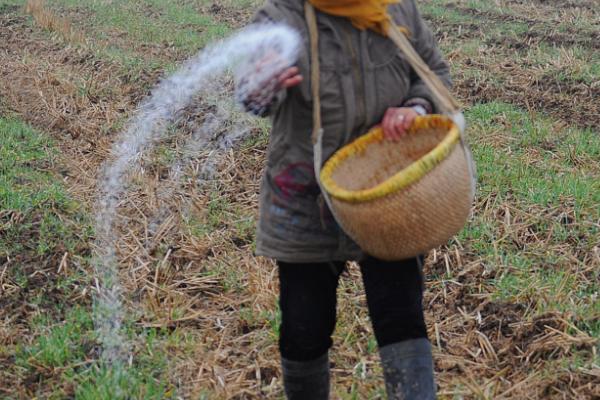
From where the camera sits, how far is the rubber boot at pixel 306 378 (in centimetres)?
228

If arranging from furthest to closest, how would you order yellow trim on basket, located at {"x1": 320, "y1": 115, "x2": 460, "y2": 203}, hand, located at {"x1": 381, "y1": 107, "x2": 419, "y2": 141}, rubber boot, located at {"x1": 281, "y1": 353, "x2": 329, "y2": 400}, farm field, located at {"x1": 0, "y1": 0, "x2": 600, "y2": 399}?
farm field, located at {"x1": 0, "y1": 0, "x2": 600, "y2": 399} < rubber boot, located at {"x1": 281, "y1": 353, "x2": 329, "y2": 400} < hand, located at {"x1": 381, "y1": 107, "x2": 419, "y2": 141} < yellow trim on basket, located at {"x1": 320, "y1": 115, "x2": 460, "y2": 203}

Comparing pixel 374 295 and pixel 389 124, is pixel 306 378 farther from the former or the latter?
pixel 389 124

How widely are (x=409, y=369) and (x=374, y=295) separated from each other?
8.3 inches


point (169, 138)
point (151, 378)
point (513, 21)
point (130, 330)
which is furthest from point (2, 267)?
point (513, 21)

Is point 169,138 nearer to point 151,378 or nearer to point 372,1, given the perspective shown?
point 151,378

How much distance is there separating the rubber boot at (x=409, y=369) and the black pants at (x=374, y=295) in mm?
23

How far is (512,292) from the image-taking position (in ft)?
10.7

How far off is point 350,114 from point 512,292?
1.52 metres

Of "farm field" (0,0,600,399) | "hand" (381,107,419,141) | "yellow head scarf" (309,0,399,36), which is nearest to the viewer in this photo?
"yellow head scarf" (309,0,399,36)

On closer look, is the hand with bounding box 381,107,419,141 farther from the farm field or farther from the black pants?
the farm field

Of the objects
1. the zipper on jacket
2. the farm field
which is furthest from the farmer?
the farm field

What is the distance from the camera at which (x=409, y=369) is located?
83.5 inches

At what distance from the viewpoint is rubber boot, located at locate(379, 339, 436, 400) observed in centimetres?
212

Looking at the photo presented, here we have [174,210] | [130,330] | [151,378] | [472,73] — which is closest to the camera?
[151,378]
